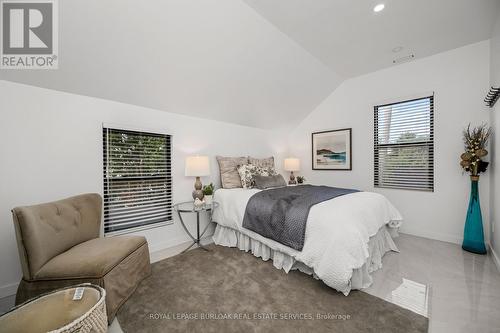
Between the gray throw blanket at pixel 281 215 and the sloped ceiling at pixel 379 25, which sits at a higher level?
the sloped ceiling at pixel 379 25

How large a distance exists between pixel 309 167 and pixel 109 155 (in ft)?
12.4

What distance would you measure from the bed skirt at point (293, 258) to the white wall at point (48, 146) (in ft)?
2.81

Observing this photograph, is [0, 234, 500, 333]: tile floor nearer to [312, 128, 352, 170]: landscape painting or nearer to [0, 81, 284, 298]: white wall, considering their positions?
[0, 81, 284, 298]: white wall

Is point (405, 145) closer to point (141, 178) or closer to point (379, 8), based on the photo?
point (379, 8)

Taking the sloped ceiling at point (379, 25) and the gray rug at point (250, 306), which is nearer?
the gray rug at point (250, 306)

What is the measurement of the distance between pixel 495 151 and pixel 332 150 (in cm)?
216

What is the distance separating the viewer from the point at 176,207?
2.86 m

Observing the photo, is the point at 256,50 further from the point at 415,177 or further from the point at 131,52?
the point at 415,177

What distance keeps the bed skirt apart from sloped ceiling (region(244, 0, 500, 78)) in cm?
248

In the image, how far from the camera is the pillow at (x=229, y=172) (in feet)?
11.0

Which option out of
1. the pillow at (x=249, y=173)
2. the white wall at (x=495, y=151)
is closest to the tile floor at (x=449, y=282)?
the white wall at (x=495, y=151)

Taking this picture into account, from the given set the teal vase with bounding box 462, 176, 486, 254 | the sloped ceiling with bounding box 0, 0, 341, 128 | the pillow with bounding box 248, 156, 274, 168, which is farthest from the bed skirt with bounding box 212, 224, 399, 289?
the sloped ceiling with bounding box 0, 0, 341, 128

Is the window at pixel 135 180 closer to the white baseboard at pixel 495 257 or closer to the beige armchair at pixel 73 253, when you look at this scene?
the beige armchair at pixel 73 253

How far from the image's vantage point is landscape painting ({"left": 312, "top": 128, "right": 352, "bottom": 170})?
3.94 meters
